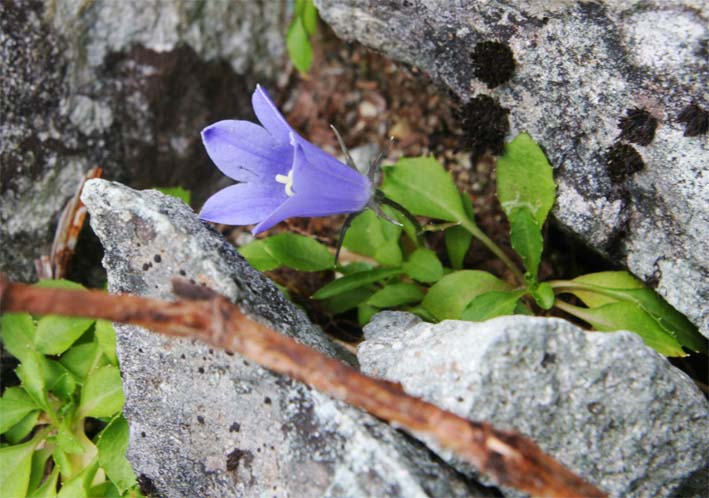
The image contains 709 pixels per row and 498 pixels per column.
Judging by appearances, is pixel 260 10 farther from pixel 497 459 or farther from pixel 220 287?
pixel 497 459

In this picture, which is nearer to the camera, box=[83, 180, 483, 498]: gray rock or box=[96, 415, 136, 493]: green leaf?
box=[83, 180, 483, 498]: gray rock

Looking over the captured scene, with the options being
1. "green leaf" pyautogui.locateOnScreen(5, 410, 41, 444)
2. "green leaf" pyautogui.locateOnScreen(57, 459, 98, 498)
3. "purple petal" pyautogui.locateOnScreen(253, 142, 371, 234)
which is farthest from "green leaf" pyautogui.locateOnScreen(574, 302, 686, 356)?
"green leaf" pyautogui.locateOnScreen(5, 410, 41, 444)

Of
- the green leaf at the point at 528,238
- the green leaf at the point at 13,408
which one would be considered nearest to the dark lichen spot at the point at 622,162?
the green leaf at the point at 528,238

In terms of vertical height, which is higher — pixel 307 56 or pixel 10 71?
→ pixel 307 56

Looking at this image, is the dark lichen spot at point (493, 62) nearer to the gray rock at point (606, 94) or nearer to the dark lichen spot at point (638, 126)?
the gray rock at point (606, 94)

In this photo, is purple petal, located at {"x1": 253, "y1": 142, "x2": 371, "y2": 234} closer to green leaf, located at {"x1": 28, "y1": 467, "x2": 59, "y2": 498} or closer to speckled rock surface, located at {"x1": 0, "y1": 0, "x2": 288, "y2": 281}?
speckled rock surface, located at {"x1": 0, "y1": 0, "x2": 288, "y2": 281}

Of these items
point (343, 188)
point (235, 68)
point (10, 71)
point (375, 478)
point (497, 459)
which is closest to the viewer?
point (497, 459)

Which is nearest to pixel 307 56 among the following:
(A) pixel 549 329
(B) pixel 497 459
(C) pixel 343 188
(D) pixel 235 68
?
(D) pixel 235 68

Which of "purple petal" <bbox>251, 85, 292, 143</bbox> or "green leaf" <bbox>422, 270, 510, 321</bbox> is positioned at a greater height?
"purple petal" <bbox>251, 85, 292, 143</bbox>
